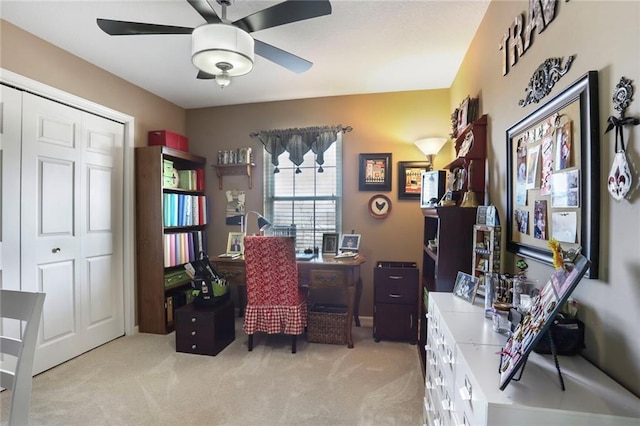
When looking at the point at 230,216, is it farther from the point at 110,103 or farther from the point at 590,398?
the point at 590,398

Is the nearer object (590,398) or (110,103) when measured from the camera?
(590,398)

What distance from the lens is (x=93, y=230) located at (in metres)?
2.75

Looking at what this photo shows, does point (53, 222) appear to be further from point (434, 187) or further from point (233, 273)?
point (434, 187)

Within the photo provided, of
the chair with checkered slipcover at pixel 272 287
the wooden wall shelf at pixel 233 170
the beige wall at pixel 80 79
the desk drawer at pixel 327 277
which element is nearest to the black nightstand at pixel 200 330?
the chair with checkered slipcover at pixel 272 287

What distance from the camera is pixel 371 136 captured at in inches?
133

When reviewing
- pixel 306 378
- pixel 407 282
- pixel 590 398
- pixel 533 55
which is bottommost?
pixel 306 378

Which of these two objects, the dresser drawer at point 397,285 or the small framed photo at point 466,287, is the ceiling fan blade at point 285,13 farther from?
the dresser drawer at point 397,285

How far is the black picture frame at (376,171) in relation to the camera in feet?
11.0

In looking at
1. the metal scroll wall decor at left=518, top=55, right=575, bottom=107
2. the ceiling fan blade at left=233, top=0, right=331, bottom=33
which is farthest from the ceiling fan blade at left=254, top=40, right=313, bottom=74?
the metal scroll wall decor at left=518, top=55, right=575, bottom=107

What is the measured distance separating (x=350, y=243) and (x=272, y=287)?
100 cm

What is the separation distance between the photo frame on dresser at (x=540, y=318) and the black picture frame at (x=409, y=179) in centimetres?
237

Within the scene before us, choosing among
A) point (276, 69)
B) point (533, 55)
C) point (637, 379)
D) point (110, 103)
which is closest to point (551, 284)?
point (637, 379)

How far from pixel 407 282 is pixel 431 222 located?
0.60m

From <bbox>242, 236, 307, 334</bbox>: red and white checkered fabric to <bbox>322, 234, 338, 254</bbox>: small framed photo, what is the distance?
0.68 meters
